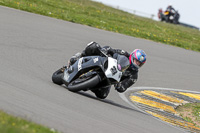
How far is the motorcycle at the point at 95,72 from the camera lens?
772 centimetres

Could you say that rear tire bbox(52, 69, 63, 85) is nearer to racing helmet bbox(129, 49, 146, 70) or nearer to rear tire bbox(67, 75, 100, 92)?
rear tire bbox(67, 75, 100, 92)

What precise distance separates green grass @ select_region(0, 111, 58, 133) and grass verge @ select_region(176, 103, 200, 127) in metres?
5.39

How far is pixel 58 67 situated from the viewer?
10953 mm

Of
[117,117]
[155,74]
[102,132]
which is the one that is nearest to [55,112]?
[102,132]

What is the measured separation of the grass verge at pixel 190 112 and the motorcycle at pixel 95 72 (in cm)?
236

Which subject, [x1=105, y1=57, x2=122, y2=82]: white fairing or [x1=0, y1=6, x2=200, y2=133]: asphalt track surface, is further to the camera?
[x1=105, y1=57, x2=122, y2=82]: white fairing

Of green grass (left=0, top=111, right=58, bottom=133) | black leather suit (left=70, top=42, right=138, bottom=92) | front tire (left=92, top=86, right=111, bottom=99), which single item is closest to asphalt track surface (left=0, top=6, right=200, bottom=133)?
front tire (left=92, top=86, right=111, bottom=99)

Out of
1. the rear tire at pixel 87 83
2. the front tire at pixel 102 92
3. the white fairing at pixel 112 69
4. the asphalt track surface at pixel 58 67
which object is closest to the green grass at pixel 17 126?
the asphalt track surface at pixel 58 67

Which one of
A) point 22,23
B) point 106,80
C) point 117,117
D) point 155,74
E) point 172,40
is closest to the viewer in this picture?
point 117,117

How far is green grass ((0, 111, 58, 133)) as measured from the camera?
13.1 ft

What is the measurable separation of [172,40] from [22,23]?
9886mm

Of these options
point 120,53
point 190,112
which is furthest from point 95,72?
point 190,112

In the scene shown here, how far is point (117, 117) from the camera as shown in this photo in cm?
684

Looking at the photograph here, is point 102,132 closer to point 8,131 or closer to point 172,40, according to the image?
point 8,131
